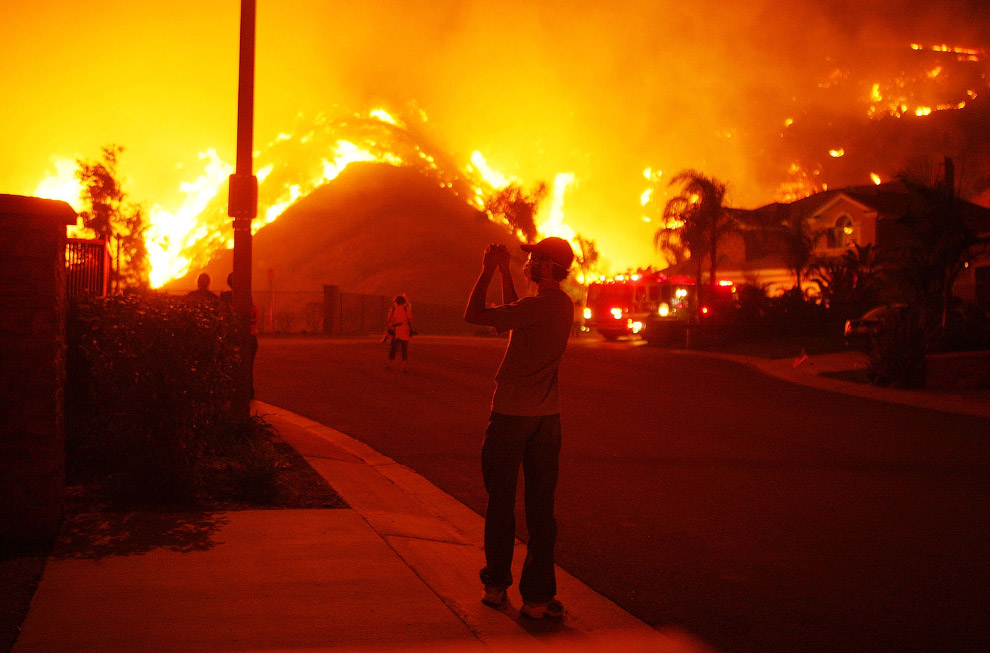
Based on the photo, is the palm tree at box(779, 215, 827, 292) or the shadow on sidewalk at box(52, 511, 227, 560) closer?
the shadow on sidewalk at box(52, 511, 227, 560)

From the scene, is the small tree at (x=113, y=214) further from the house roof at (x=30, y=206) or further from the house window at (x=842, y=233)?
the house window at (x=842, y=233)

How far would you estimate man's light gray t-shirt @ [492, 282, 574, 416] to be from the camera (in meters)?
4.83

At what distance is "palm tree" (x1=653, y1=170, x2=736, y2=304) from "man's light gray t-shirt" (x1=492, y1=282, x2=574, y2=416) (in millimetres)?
37359

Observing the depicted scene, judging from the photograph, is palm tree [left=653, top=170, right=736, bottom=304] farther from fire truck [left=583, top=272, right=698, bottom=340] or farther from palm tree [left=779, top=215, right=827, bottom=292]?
palm tree [left=779, top=215, right=827, bottom=292]

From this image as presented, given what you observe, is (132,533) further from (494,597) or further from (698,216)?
(698,216)

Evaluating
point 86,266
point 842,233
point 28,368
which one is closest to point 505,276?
point 28,368

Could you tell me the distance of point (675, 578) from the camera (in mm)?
5664

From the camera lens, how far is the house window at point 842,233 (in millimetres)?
48684

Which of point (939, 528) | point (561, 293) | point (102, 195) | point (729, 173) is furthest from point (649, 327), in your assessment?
point (729, 173)

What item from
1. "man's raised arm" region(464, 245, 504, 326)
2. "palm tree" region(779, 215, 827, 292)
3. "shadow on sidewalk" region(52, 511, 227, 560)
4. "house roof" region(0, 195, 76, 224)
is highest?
"palm tree" region(779, 215, 827, 292)

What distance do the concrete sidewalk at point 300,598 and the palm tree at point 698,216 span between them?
36.8 metres

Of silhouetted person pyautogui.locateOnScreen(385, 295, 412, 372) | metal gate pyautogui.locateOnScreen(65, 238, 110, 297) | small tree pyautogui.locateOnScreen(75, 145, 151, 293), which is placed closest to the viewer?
metal gate pyautogui.locateOnScreen(65, 238, 110, 297)

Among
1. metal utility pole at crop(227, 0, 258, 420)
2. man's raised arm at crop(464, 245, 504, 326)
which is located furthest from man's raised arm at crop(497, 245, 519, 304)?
metal utility pole at crop(227, 0, 258, 420)

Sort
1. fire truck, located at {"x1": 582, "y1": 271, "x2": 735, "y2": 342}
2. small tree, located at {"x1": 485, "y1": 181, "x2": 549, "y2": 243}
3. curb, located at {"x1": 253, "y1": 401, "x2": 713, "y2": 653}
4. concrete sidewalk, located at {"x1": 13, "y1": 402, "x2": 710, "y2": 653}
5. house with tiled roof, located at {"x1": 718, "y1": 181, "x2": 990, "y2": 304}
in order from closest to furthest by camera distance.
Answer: concrete sidewalk, located at {"x1": 13, "y1": 402, "x2": 710, "y2": 653} < curb, located at {"x1": 253, "y1": 401, "x2": 713, "y2": 653} < fire truck, located at {"x1": 582, "y1": 271, "x2": 735, "y2": 342} < house with tiled roof, located at {"x1": 718, "y1": 181, "x2": 990, "y2": 304} < small tree, located at {"x1": 485, "y1": 181, "x2": 549, "y2": 243}
